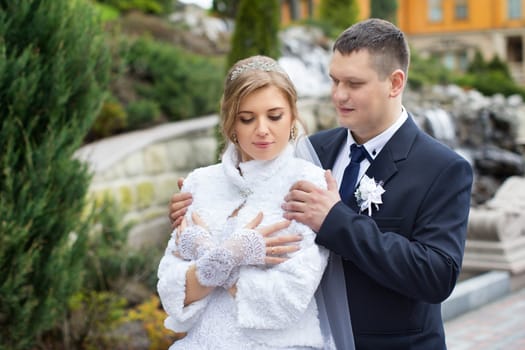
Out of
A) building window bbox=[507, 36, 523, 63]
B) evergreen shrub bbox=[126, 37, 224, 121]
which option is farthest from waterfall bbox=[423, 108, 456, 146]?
building window bbox=[507, 36, 523, 63]

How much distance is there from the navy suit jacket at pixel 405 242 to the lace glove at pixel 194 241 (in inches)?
13.8

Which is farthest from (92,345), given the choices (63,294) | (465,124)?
(465,124)

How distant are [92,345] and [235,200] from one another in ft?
10.1

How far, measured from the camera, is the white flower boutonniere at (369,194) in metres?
2.35

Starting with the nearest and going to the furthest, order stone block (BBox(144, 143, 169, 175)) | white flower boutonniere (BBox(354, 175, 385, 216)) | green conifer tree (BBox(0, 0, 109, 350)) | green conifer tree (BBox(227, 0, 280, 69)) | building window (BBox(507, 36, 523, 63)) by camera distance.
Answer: white flower boutonniere (BBox(354, 175, 385, 216)) → green conifer tree (BBox(0, 0, 109, 350)) → stone block (BBox(144, 143, 169, 175)) → green conifer tree (BBox(227, 0, 280, 69)) → building window (BBox(507, 36, 523, 63))

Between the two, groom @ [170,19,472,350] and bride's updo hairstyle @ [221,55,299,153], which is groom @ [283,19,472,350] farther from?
bride's updo hairstyle @ [221,55,299,153]

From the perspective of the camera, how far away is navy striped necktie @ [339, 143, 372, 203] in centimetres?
249

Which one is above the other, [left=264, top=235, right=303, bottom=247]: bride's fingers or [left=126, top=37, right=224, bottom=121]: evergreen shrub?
[left=264, top=235, right=303, bottom=247]: bride's fingers

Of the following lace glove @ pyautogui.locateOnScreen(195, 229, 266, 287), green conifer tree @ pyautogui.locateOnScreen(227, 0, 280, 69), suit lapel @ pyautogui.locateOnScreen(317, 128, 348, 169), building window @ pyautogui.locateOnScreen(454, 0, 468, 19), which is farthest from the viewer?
building window @ pyautogui.locateOnScreen(454, 0, 468, 19)

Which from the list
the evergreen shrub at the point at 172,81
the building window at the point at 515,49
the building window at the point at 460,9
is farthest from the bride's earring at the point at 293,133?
the building window at the point at 515,49

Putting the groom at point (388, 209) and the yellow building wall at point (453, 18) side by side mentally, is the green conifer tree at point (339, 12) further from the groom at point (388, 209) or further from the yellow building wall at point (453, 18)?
the groom at point (388, 209)

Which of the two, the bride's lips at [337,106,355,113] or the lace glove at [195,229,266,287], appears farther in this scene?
the bride's lips at [337,106,355,113]

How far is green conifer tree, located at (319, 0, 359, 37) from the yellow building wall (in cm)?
1632

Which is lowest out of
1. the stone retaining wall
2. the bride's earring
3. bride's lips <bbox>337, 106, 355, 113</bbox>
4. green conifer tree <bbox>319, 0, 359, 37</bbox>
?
the stone retaining wall
